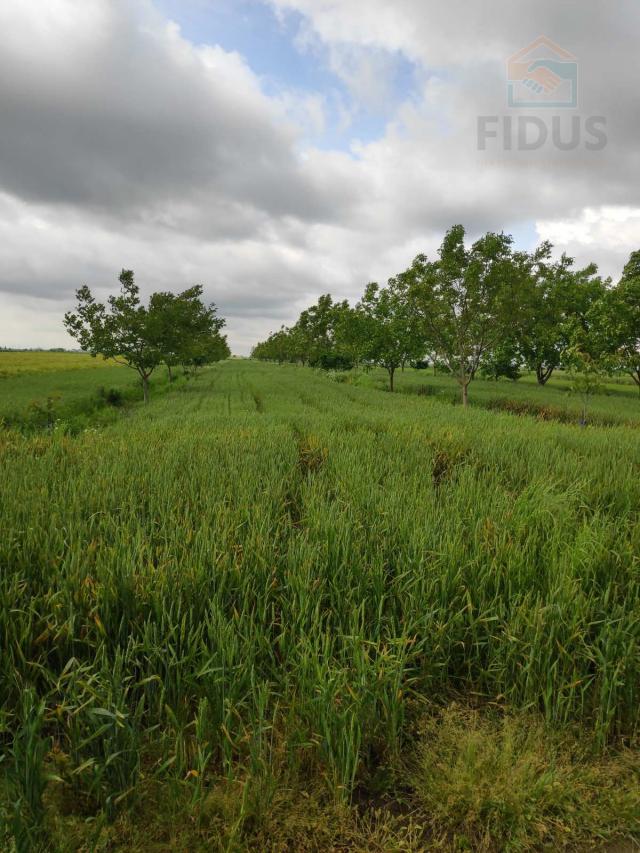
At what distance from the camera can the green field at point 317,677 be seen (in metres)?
1.56

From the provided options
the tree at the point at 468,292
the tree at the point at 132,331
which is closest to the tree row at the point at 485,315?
the tree at the point at 468,292

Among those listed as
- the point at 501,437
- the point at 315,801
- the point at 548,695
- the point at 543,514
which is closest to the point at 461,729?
the point at 548,695

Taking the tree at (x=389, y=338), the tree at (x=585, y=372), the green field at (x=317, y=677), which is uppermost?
the tree at (x=389, y=338)

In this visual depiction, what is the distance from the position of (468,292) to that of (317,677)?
67.9ft

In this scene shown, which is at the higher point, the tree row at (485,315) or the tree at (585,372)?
the tree row at (485,315)

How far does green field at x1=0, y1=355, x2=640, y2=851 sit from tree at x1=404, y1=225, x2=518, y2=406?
1755 centimetres

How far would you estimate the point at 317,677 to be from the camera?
1.97 m

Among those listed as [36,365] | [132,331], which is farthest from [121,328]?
[36,365]

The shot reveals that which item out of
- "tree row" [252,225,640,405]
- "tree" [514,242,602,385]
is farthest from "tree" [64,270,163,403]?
"tree" [514,242,602,385]

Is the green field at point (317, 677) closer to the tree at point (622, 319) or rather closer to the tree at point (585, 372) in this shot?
the tree at point (585, 372)

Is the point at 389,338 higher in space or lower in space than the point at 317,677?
higher

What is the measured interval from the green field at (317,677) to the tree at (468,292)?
17.6 meters

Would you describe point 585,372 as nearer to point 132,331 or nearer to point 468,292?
point 468,292

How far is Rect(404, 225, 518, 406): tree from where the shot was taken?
1902 centimetres
